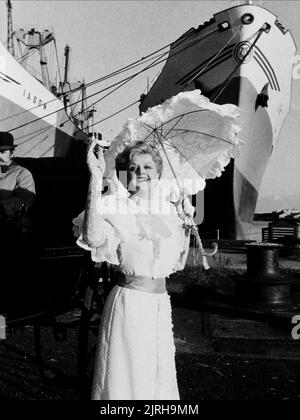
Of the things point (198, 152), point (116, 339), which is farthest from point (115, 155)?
point (116, 339)

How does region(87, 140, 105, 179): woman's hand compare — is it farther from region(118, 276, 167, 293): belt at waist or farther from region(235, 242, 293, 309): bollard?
region(235, 242, 293, 309): bollard

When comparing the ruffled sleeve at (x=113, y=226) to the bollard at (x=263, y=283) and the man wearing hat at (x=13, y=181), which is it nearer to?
the man wearing hat at (x=13, y=181)

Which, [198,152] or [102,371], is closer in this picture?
[102,371]

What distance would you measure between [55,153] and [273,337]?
13.1 meters

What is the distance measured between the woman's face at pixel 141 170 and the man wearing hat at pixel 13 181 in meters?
1.63

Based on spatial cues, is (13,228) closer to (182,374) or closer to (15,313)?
(15,313)

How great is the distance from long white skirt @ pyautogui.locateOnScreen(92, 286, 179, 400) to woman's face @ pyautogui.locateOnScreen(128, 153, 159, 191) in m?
0.59

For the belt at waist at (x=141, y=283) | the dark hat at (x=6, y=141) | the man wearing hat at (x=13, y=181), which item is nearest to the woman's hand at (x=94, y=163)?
the belt at waist at (x=141, y=283)

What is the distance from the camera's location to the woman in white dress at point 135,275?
2049mm

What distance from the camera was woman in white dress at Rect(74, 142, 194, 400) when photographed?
205 centimetres

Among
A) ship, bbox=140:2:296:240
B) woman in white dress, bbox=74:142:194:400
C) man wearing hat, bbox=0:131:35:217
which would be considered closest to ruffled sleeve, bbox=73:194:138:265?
woman in white dress, bbox=74:142:194:400

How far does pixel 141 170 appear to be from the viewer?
2.19 m

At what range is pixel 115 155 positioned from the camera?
2.58 m

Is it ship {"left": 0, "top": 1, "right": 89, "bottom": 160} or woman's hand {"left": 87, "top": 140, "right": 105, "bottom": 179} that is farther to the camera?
ship {"left": 0, "top": 1, "right": 89, "bottom": 160}
